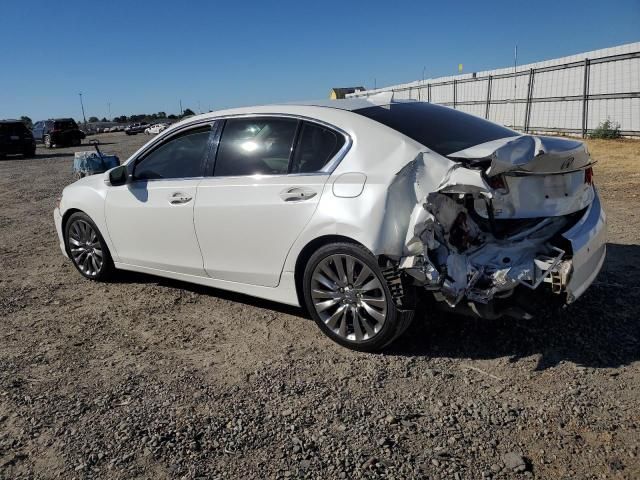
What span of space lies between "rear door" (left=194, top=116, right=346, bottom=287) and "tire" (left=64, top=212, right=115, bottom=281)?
156 centimetres

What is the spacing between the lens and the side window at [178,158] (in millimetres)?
4465

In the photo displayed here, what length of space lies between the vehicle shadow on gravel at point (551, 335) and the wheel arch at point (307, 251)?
30.7 inches

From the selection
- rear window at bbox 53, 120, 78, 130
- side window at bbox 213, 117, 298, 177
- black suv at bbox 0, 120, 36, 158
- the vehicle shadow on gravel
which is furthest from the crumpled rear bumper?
rear window at bbox 53, 120, 78, 130

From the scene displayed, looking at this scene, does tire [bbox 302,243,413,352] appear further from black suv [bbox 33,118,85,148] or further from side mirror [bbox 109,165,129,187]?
black suv [bbox 33,118,85,148]

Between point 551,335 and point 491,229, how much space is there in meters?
0.96

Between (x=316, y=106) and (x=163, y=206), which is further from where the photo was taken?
(x=163, y=206)

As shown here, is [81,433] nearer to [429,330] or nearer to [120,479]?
[120,479]

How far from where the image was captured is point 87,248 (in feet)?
18.1

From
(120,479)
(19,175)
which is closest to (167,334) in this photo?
(120,479)

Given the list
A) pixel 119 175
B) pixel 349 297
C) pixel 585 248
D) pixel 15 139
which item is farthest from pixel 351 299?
pixel 15 139

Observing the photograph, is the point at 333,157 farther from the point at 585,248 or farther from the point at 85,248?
the point at 85,248

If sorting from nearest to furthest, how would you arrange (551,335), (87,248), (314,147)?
1. (551,335)
2. (314,147)
3. (87,248)

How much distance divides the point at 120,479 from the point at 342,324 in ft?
5.50

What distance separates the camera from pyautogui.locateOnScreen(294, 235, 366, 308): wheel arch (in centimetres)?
354
